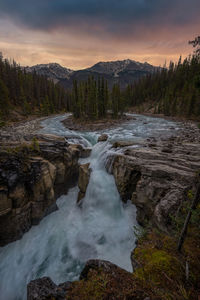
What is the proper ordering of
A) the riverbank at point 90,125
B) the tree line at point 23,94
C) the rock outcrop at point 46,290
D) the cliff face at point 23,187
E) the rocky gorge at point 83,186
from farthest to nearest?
the tree line at point 23,94
the riverbank at point 90,125
the cliff face at point 23,187
the rocky gorge at point 83,186
the rock outcrop at point 46,290

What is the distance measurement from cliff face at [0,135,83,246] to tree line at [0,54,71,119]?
3203 centimetres

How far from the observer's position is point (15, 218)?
334 inches

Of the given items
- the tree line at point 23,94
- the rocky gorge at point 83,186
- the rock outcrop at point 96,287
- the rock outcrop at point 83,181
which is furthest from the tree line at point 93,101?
the rock outcrop at point 96,287

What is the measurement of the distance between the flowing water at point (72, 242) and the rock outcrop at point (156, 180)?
1363mm

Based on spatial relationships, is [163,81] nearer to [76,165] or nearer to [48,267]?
[76,165]

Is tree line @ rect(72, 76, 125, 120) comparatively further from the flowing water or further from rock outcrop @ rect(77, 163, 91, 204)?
the flowing water

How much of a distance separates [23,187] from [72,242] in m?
5.12

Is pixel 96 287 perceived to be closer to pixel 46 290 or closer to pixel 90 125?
pixel 46 290

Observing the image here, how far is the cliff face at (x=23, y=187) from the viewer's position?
8.15 m

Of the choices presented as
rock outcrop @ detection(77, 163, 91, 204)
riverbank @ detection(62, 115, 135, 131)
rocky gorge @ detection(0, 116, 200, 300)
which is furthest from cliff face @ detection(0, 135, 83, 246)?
riverbank @ detection(62, 115, 135, 131)

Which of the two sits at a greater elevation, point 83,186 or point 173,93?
point 173,93

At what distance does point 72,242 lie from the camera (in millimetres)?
8820

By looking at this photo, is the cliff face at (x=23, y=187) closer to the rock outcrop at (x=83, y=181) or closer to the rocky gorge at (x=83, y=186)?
the rocky gorge at (x=83, y=186)

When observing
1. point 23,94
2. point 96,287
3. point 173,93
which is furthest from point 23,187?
point 173,93
